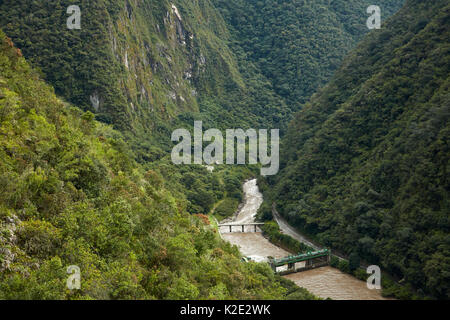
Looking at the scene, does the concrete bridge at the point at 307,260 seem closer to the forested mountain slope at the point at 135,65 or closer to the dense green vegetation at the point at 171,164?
the dense green vegetation at the point at 171,164

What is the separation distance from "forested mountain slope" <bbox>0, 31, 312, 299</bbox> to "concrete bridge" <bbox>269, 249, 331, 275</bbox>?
96.1ft

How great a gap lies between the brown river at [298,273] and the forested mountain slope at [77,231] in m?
25.4

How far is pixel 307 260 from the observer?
245 feet

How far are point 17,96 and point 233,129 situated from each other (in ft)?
438

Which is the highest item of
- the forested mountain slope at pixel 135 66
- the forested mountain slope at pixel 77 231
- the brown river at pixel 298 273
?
the forested mountain slope at pixel 135 66

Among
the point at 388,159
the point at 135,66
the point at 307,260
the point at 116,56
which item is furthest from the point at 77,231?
the point at 135,66

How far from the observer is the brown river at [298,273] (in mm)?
63344

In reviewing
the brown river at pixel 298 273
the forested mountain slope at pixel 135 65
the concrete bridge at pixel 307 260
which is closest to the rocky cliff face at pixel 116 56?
the forested mountain slope at pixel 135 65

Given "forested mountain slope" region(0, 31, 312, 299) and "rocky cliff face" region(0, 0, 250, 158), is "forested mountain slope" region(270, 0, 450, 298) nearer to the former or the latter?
"forested mountain slope" region(0, 31, 312, 299)

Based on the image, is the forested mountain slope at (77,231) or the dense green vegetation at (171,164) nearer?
the forested mountain slope at (77,231)

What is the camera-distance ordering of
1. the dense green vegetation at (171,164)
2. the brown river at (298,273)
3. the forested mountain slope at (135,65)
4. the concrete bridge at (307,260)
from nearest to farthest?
the dense green vegetation at (171,164) < the brown river at (298,273) < the concrete bridge at (307,260) < the forested mountain slope at (135,65)

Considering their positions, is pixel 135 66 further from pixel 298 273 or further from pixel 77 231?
pixel 77 231

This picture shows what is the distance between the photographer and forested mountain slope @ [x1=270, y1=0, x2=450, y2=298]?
63719 millimetres

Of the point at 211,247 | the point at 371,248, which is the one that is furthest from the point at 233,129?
the point at 211,247
